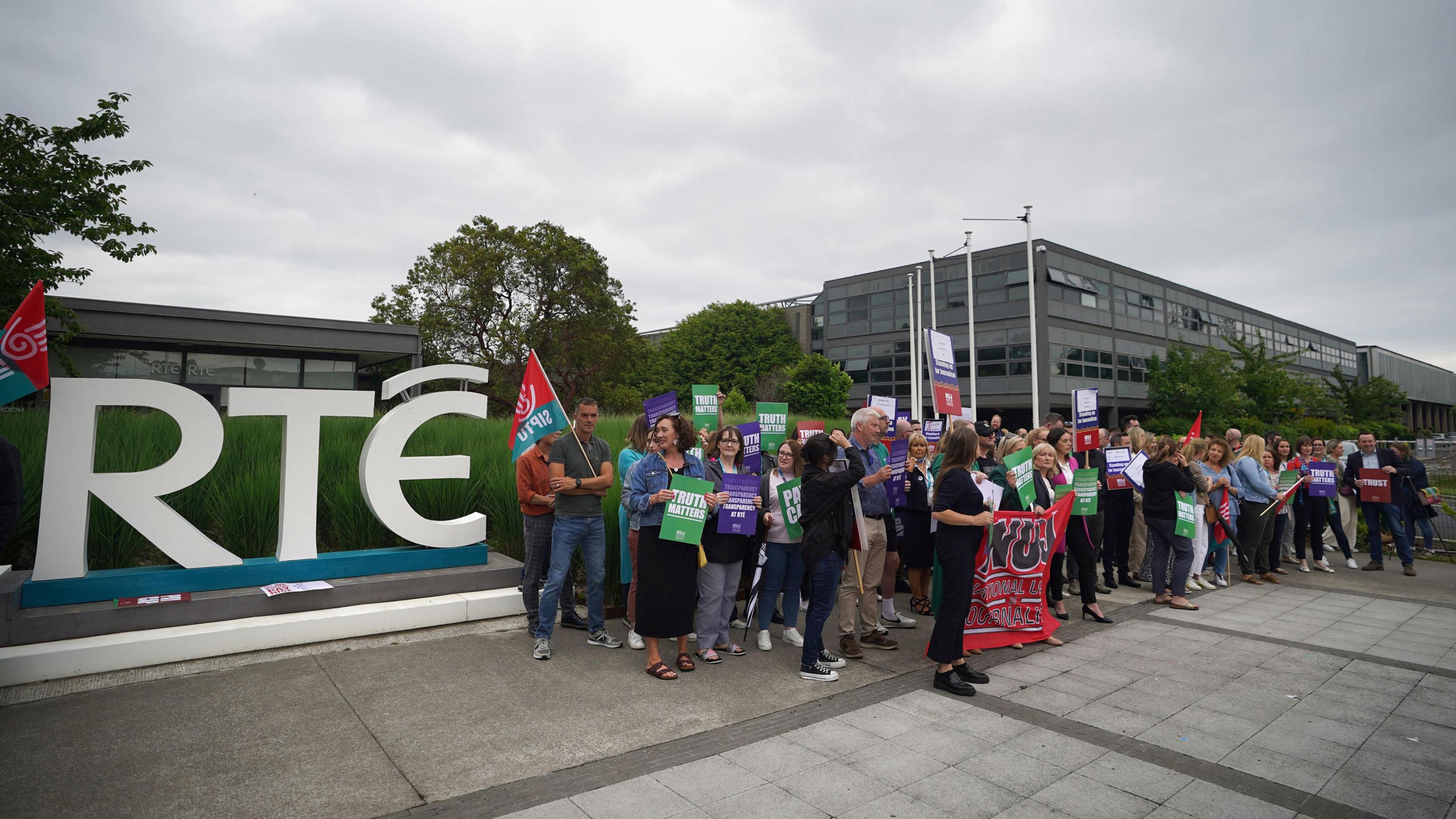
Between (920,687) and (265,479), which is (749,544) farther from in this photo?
(265,479)

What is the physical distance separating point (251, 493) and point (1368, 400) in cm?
5709

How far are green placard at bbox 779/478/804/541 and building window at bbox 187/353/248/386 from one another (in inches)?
1043

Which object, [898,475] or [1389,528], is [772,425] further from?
[1389,528]

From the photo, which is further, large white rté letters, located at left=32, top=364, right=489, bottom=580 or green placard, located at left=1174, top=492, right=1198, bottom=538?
green placard, located at left=1174, top=492, right=1198, bottom=538

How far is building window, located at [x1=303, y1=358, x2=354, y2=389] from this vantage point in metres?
26.9

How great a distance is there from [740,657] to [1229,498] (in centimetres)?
736

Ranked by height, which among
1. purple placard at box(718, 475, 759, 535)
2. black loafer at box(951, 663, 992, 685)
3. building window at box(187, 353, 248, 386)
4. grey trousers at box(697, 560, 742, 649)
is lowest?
black loafer at box(951, 663, 992, 685)

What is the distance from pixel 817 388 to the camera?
38375mm

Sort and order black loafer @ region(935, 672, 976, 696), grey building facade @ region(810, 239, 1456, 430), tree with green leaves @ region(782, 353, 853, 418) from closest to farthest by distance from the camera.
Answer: black loafer @ region(935, 672, 976, 696) < tree with green leaves @ region(782, 353, 853, 418) < grey building facade @ region(810, 239, 1456, 430)

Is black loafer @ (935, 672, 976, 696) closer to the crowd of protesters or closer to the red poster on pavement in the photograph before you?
the crowd of protesters

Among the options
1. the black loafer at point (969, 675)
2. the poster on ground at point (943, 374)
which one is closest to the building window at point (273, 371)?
the poster on ground at point (943, 374)

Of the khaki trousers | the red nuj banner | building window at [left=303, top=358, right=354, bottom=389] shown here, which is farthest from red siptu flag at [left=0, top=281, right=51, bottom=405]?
building window at [left=303, top=358, right=354, bottom=389]

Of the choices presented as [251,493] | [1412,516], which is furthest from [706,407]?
[1412,516]

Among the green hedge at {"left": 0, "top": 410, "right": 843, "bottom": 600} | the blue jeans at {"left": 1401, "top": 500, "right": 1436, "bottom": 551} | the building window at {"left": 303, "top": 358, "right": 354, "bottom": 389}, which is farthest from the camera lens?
the building window at {"left": 303, "top": 358, "right": 354, "bottom": 389}
